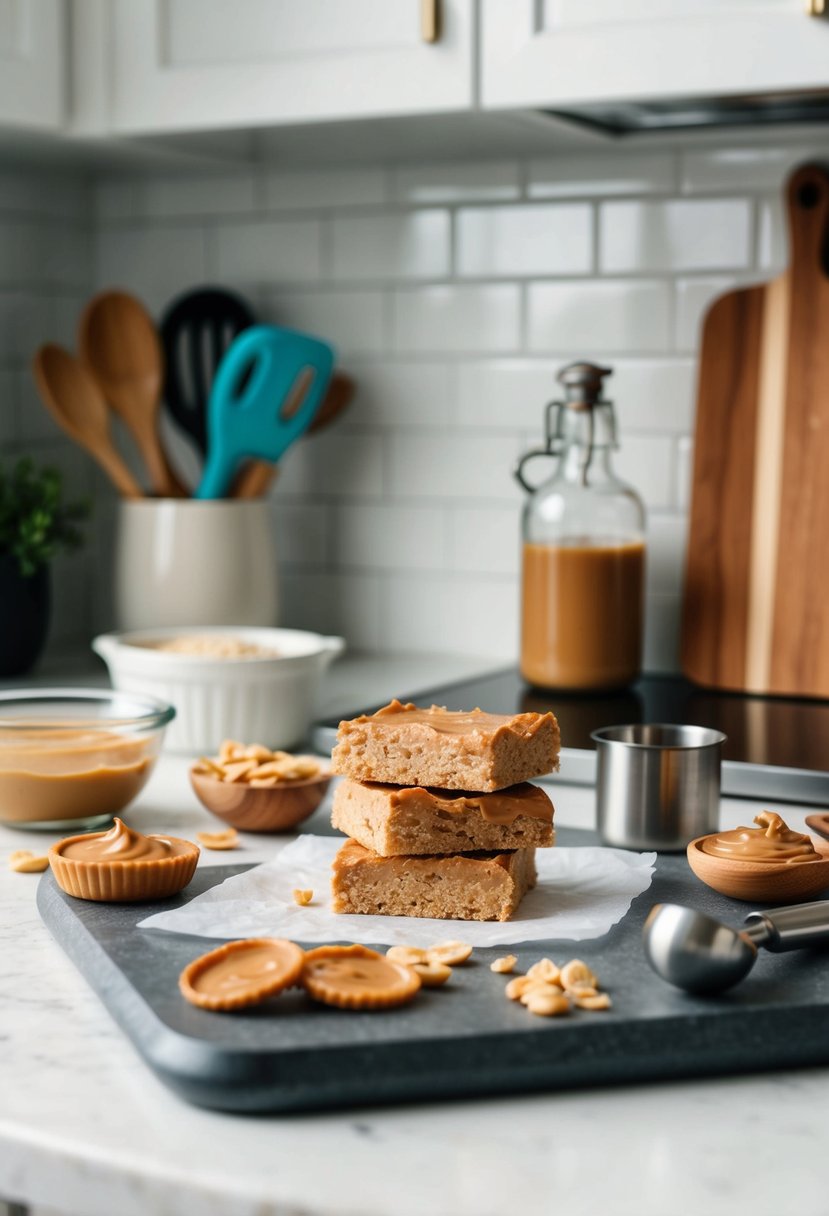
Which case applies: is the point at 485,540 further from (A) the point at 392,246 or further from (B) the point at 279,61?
(B) the point at 279,61

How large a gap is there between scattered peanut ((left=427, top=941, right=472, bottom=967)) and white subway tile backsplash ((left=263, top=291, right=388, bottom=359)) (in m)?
1.17

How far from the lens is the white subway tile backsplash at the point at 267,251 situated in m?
1.96

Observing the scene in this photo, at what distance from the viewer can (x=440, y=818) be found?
101 cm

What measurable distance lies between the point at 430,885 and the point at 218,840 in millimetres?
250

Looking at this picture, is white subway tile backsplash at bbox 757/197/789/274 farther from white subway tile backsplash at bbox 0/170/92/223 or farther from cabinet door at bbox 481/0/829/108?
white subway tile backsplash at bbox 0/170/92/223

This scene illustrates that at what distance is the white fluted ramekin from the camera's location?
57.0 inches

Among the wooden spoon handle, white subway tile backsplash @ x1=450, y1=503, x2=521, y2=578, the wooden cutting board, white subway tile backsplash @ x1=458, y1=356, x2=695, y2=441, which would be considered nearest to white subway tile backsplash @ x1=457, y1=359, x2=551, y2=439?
white subway tile backsplash @ x1=458, y1=356, x2=695, y2=441

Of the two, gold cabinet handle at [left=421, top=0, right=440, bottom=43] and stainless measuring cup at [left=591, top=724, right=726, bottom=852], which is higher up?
gold cabinet handle at [left=421, top=0, right=440, bottom=43]

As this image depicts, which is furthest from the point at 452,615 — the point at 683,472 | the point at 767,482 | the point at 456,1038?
the point at 456,1038

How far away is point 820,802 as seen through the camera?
1.26 metres

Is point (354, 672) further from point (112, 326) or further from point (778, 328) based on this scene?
point (778, 328)

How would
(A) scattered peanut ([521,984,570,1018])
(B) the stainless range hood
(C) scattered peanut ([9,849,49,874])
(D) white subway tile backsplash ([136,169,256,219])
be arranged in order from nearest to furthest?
(A) scattered peanut ([521,984,570,1018])
(C) scattered peanut ([9,849,49,874])
(B) the stainless range hood
(D) white subway tile backsplash ([136,169,256,219])

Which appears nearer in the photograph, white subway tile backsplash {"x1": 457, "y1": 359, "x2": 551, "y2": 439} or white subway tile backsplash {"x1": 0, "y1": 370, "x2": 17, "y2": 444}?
white subway tile backsplash {"x1": 457, "y1": 359, "x2": 551, "y2": 439}

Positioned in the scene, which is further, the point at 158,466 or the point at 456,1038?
the point at 158,466
